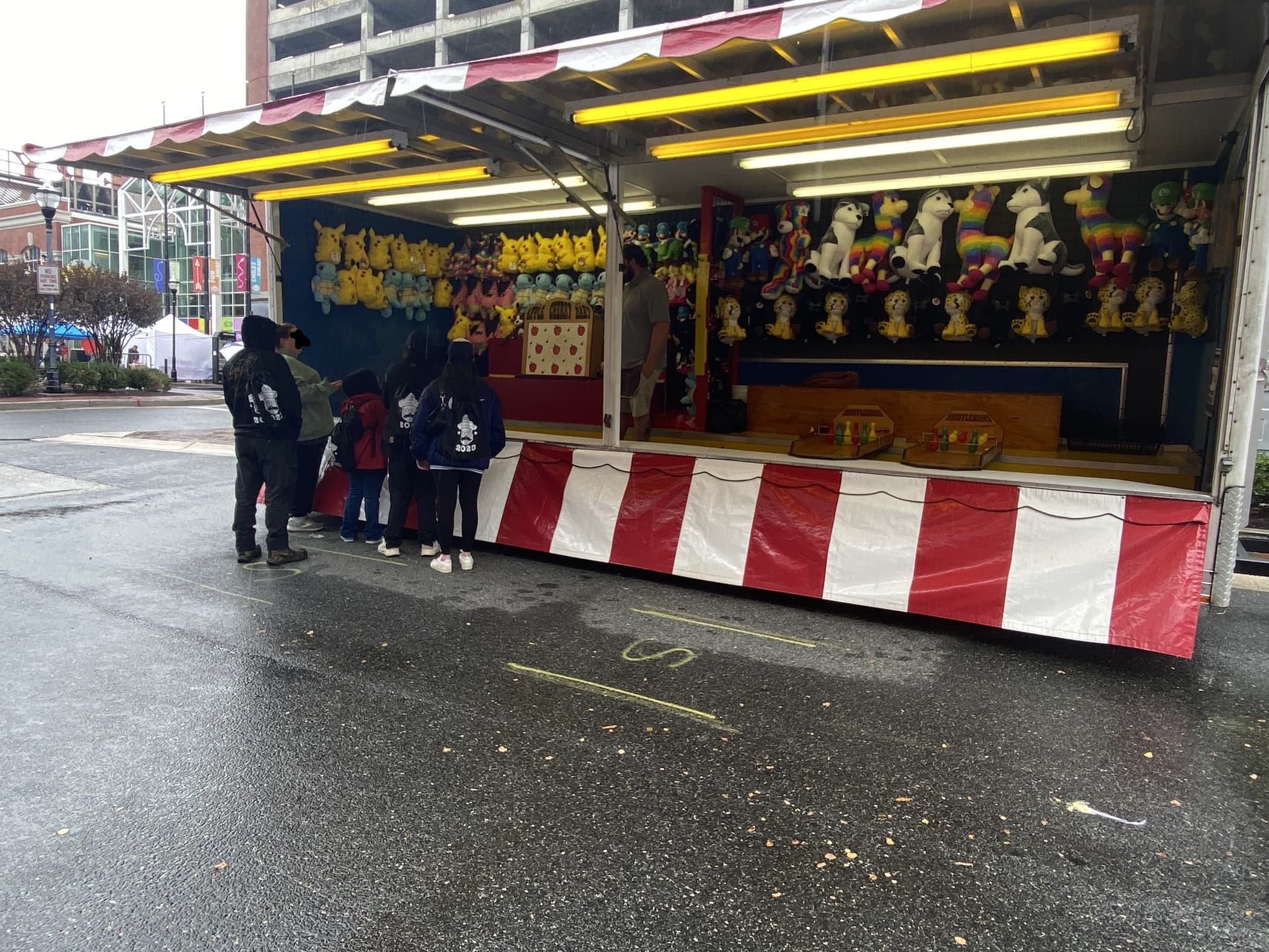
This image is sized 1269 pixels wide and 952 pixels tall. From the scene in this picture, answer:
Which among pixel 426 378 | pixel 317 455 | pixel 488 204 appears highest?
pixel 488 204

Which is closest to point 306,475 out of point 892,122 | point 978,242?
point 892,122

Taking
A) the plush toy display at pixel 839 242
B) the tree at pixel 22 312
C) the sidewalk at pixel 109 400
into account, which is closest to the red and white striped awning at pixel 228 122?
the plush toy display at pixel 839 242

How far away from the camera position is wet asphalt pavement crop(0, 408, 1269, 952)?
2.65 meters

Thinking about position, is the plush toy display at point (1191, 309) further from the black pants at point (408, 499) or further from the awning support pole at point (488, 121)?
the black pants at point (408, 499)

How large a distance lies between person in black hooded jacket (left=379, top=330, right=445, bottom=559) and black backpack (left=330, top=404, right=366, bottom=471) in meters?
0.34

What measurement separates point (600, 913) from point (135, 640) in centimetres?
384

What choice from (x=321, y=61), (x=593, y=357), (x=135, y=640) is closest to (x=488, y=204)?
(x=593, y=357)

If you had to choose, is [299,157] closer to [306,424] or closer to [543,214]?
[306,424]

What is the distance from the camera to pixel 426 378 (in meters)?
7.14

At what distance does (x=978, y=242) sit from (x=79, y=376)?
93.8ft

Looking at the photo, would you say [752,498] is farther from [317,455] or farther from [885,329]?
[317,455]

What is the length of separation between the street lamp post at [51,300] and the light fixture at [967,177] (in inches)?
871

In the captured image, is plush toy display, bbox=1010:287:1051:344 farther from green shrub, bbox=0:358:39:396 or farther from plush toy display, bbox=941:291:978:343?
green shrub, bbox=0:358:39:396

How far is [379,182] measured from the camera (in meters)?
7.71
